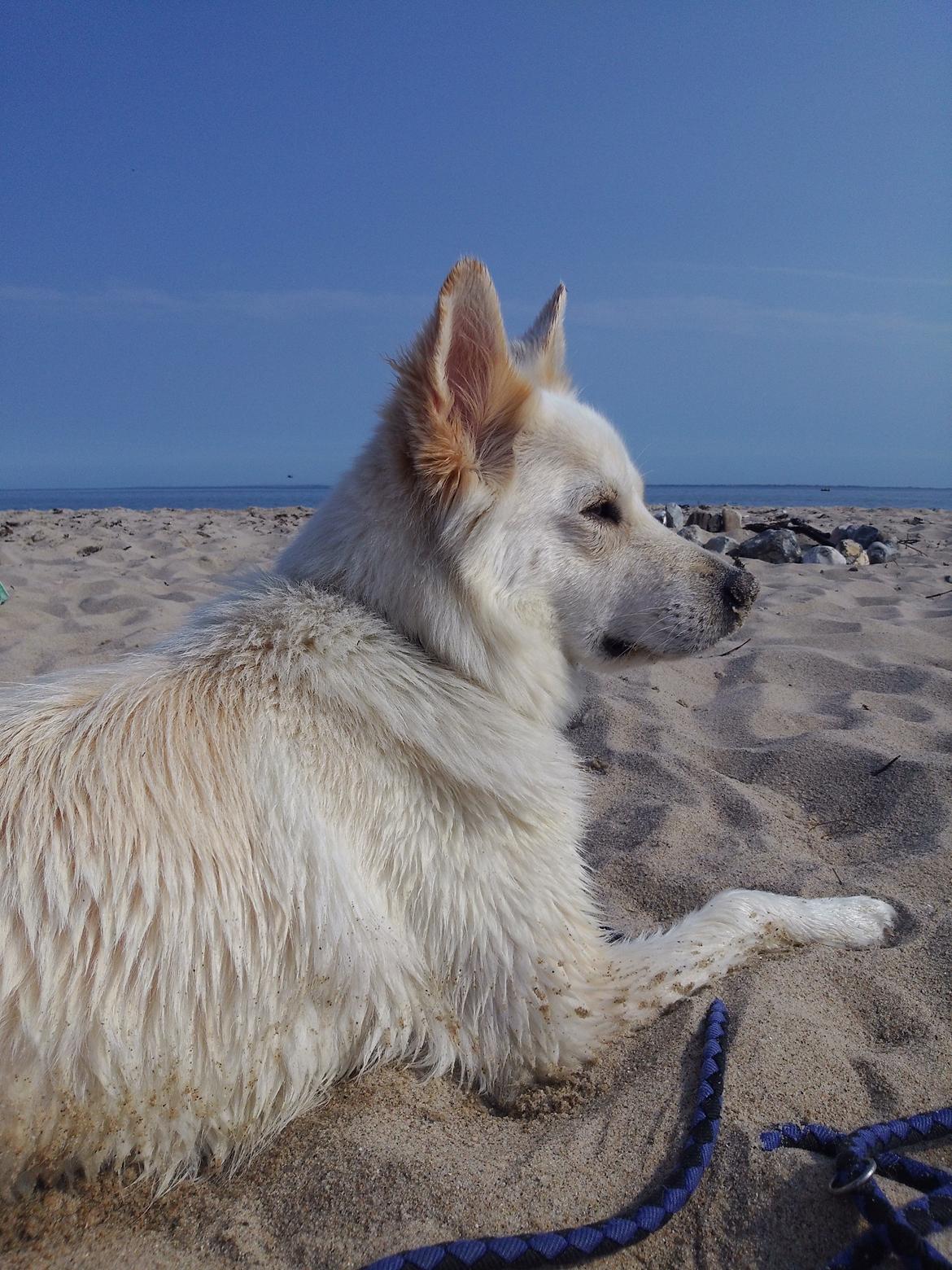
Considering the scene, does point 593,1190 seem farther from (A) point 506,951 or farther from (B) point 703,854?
(B) point 703,854

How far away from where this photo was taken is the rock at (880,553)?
9383mm

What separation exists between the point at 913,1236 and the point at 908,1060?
0.63m

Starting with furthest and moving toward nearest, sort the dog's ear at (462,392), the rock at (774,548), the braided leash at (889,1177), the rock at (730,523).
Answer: the rock at (730,523)
the rock at (774,548)
the dog's ear at (462,392)
the braided leash at (889,1177)

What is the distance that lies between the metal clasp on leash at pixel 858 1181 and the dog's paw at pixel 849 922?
1043 millimetres

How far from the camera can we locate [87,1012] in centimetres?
153

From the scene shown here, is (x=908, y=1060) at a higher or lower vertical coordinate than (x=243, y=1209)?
higher

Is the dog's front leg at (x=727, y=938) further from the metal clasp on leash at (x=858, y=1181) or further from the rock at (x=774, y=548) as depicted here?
the rock at (x=774, y=548)

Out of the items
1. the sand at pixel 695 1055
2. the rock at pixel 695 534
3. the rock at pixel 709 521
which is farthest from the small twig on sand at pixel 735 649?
the rock at pixel 709 521

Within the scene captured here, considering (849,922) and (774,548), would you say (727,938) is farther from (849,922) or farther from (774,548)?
(774,548)

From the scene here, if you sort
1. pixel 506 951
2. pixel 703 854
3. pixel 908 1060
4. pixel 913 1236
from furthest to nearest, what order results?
1. pixel 703 854
2. pixel 506 951
3. pixel 908 1060
4. pixel 913 1236

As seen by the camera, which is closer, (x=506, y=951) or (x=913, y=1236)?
(x=913, y=1236)

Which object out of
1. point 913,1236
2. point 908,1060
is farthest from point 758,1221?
point 908,1060

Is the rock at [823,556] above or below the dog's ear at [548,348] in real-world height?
below

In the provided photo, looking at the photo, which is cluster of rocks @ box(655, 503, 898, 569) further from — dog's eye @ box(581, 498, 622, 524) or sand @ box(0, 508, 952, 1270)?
dog's eye @ box(581, 498, 622, 524)
